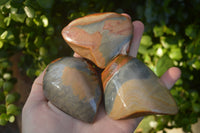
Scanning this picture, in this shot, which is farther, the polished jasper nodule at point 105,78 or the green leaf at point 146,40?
the green leaf at point 146,40

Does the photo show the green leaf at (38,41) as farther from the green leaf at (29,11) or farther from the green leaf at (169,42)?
the green leaf at (169,42)

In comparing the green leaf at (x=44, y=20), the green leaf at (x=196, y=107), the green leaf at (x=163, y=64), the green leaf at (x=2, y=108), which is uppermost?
the green leaf at (x=44, y=20)

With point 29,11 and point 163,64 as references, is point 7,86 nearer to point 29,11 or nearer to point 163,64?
point 29,11

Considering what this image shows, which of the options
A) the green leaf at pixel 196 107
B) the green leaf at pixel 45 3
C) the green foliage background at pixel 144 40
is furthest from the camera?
the green leaf at pixel 196 107

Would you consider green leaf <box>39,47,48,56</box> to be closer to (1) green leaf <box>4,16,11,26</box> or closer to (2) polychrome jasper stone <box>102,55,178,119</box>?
(1) green leaf <box>4,16,11,26</box>

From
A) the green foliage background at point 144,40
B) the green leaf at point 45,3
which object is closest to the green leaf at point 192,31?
the green foliage background at point 144,40

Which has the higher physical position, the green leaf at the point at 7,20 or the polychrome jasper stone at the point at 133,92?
the green leaf at the point at 7,20

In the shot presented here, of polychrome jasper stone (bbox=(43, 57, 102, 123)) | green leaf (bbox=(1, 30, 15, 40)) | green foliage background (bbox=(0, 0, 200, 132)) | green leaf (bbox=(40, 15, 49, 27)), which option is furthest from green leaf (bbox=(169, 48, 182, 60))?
green leaf (bbox=(1, 30, 15, 40))
